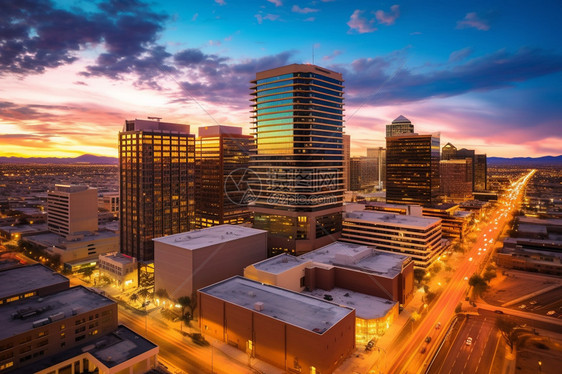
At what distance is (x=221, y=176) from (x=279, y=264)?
8798 centimetres

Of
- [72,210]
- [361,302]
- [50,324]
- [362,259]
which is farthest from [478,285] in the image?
[72,210]

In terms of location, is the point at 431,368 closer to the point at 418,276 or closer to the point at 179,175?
the point at 418,276

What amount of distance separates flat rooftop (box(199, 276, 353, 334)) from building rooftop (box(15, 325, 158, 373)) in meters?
17.4

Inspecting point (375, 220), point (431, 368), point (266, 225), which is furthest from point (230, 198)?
point (431, 368)

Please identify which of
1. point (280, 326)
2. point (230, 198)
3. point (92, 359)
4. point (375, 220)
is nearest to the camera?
point (92, 359)

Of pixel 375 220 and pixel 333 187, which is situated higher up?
pixel 333 187

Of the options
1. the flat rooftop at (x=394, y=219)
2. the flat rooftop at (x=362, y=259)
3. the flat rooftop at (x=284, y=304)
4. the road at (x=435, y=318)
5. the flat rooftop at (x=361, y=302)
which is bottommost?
the road at (x=435, y=318)

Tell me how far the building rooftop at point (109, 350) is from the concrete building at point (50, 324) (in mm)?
1346

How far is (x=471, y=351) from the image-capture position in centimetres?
6412

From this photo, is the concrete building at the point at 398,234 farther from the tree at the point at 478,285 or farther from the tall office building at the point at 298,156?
the tree at the point at 478,285

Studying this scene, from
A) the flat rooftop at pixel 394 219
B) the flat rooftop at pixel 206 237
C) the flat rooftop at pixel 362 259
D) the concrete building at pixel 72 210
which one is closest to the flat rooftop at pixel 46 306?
the flat rooftop at pixel 206 237

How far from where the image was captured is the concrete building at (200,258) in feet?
270

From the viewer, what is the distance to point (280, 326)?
58406 millimetres

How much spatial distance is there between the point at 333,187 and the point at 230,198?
62.5 m
